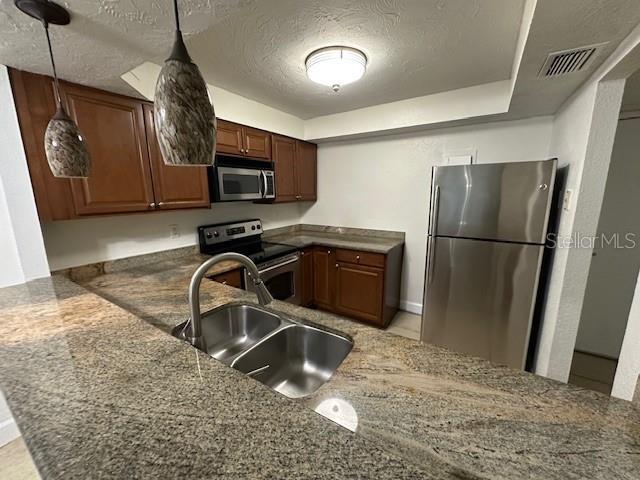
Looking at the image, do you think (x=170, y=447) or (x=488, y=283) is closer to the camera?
(x=170, y=447)

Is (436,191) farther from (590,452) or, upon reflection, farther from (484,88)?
(590,452)

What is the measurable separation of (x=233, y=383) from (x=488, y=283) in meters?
1.99

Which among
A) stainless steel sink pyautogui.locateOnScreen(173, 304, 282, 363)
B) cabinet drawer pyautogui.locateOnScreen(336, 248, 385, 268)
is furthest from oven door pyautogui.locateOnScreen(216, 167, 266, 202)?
stainless steel sink pyautogui.locateOnScreen(173, 304, 282, 363)

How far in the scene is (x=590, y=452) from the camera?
0.52 m

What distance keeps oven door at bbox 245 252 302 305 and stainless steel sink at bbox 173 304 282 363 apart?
35.9 inches

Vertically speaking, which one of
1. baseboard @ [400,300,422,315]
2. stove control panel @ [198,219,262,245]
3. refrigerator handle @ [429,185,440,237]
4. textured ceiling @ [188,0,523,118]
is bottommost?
baseboard @ [400,300,422,315]

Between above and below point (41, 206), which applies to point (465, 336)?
below

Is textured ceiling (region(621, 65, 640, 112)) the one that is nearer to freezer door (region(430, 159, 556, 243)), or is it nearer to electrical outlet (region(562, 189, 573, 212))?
freezer door (region(430, 159, 556, 243))

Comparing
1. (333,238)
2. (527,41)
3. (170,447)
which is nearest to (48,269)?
(170,447)

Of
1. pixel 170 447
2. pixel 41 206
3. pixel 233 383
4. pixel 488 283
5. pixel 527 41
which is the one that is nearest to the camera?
pixel 170 447

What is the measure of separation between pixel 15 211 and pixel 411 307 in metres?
3.37

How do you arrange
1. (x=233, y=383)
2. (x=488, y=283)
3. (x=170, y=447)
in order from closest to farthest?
(x=170, y=447), (x=233, y=383), (x=488, y=283)

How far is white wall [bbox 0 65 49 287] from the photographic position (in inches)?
52.7

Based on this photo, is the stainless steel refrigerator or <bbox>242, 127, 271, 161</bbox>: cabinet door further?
<bbox>242, 127, 271, 161</bbox>: cabinet door
